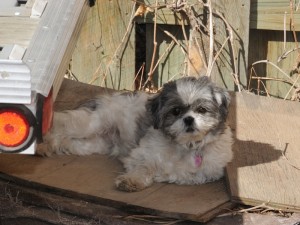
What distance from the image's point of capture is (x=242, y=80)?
336 inches

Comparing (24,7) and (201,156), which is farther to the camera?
(201,156)

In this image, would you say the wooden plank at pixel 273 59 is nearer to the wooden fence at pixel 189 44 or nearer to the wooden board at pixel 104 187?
the wooden fence at pixel 189 44

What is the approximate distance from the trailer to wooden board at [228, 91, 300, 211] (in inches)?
92.2

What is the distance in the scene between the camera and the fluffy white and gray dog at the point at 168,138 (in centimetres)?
617

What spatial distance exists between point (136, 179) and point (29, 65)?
2814 mm

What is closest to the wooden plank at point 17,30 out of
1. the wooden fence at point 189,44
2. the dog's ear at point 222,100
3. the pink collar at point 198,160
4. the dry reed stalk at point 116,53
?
the dog's ear at point 222,100

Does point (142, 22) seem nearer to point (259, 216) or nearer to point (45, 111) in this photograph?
point (259, 216)

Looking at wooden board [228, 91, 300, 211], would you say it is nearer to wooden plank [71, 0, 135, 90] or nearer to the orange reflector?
wooden plank [71, 0, 135, 90]

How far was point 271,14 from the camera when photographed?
8305 mm

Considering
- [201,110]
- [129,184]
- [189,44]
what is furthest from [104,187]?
[189,44]

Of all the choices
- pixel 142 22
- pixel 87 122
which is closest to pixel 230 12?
pixel 142 22

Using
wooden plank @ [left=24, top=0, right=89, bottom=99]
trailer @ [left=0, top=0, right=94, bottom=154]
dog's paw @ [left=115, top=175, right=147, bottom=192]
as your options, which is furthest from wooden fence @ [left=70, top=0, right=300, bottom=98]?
trailer @ [left=0, top=0, right=94, bottom=154]

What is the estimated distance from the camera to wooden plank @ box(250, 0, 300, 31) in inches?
325

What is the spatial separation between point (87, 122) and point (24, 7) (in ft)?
10.6
